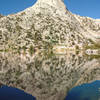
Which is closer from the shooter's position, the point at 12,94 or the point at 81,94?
the point at 12,94

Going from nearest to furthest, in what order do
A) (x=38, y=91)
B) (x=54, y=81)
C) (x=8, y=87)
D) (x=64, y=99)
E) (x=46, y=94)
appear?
(x=64, y=99) → (x=46, y=94) → (x=38, y=91) → (x=8, y=87) → (x=54, y=81)

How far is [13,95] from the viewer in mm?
35438

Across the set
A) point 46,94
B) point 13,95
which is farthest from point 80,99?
point 13,95

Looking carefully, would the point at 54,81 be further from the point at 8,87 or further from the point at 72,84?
the point at 8,87

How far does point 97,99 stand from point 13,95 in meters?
15.5

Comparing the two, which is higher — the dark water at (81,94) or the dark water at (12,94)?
the dark water at (12,94)

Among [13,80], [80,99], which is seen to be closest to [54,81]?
[13,80]

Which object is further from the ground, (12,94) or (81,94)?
(12,94)

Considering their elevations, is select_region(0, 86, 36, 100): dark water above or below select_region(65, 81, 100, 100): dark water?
above

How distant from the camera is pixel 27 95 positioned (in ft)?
116

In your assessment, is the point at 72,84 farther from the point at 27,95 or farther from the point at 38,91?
the point at 27,95

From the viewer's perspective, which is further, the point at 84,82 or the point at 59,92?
the point at 84,82

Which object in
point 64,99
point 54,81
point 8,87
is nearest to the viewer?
point 64,99

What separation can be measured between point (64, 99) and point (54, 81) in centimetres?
1344
